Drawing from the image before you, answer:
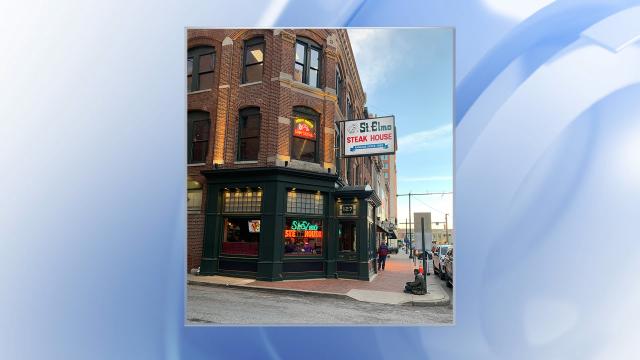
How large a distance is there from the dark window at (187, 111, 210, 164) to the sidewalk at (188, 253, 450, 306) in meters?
1.47

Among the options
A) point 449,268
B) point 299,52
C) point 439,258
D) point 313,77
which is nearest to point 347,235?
point 439,258

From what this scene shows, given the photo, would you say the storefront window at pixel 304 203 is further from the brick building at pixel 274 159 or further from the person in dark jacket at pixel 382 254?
the person in dark jacket at pixel 382 254

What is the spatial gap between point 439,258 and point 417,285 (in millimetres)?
446

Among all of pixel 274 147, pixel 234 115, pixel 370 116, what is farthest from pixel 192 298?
pixel 370 116

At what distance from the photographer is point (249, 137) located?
4297mm

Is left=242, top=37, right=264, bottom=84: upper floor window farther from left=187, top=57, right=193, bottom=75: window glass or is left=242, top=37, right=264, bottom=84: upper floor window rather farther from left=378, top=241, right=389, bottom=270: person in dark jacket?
left=378, top=241, right=389, bottom=270: person in dark jacket

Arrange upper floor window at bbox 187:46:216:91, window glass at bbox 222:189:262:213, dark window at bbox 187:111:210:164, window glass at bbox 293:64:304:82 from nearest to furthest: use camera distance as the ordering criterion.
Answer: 1. dark window at bbox 187:111:210:164
2. upper floor window at bbox 187:46:216:91
3. window glass at bbox 222:189:262:213
4. window glass at bbox 293:64:304:82

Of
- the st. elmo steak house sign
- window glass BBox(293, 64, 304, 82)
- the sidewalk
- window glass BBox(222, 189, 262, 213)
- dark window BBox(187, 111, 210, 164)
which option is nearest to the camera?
the st. elmo steak house sign

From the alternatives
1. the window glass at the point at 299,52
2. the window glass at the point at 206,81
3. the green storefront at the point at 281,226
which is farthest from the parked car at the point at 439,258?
the window glass at the point at 206,81

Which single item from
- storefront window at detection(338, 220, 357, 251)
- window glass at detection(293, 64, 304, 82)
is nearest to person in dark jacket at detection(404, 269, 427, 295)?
storefront window at detection(338, 220, 357, 251)

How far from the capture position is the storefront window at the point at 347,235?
429 centimetres

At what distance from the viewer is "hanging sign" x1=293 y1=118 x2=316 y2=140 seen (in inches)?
169
